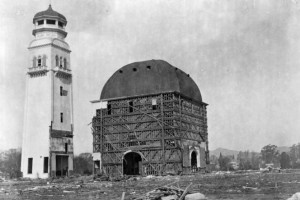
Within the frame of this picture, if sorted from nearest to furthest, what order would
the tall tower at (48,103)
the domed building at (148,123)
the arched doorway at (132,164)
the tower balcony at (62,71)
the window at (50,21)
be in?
the domed building at (148,123), the arched doorway at (132,164), the tall tower at (48,103), the tower balcony at (62,71), the window at (50,21)

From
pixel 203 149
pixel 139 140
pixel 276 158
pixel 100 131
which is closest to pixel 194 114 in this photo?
pixel 203 149

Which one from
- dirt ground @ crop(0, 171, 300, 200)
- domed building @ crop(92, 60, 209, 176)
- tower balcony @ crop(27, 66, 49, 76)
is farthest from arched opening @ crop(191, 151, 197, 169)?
tower balcony @ crop(27, 66, 49, 76)

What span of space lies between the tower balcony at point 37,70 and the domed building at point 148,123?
896 cm

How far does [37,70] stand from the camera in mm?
53719

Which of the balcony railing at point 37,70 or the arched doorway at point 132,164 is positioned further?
the balcony railing at point 37,70

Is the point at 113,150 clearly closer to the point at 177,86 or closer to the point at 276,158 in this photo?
the point at 177,86

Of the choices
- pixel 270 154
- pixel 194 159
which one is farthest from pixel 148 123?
pixel 270 154

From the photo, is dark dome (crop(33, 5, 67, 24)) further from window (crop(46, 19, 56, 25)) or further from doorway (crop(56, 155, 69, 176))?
doorway (crop(56, 155, 69, 176))

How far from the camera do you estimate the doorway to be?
54.2 meters

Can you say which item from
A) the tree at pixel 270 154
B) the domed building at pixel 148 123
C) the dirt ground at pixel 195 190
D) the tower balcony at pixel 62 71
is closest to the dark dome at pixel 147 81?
the domed building at pixel 148 123

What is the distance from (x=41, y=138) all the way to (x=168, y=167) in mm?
18226

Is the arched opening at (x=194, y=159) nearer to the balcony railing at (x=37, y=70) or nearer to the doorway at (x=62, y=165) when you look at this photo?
the doorway at (x=62, y=165)

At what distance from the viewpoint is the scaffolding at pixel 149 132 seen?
45469 mm

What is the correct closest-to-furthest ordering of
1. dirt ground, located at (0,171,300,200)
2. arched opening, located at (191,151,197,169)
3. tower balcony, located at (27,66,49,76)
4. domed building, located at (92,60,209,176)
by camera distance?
dirt ground, located at (0,171,300,200) < domed building, located at (92,60,209,176) < arched opening, located at (191,151,197,169) < tower balcony, located at (27,66,49,76)
